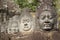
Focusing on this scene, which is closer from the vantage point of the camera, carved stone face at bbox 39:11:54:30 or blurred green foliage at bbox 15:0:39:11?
carved stone face at bbox 39:11:54:30

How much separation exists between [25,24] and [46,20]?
0.47 meters

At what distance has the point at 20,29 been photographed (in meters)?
5.67

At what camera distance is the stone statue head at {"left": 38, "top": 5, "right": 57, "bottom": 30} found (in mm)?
5512

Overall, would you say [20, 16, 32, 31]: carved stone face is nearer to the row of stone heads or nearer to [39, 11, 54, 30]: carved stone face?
the row of stone heads

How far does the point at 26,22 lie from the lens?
18.5ft

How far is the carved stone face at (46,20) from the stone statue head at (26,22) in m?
0.23

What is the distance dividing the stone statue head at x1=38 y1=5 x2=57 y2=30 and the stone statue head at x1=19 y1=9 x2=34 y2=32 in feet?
0.67

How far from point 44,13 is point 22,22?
52 cm

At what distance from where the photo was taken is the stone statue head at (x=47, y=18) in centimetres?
551

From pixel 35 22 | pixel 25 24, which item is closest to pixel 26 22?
pixel 25 24

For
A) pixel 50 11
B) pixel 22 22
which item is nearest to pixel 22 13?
pixel 22 22

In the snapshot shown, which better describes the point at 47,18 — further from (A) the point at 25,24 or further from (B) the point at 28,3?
(B) the point at 28,3

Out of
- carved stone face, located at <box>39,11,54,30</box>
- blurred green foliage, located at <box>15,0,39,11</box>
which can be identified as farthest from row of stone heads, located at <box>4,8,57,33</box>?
blurred green foliage, located at <box>15,0,39,11</box>

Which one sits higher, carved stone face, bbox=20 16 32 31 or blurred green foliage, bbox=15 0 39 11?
blurred green foliage, bbox=15 0 39 11
